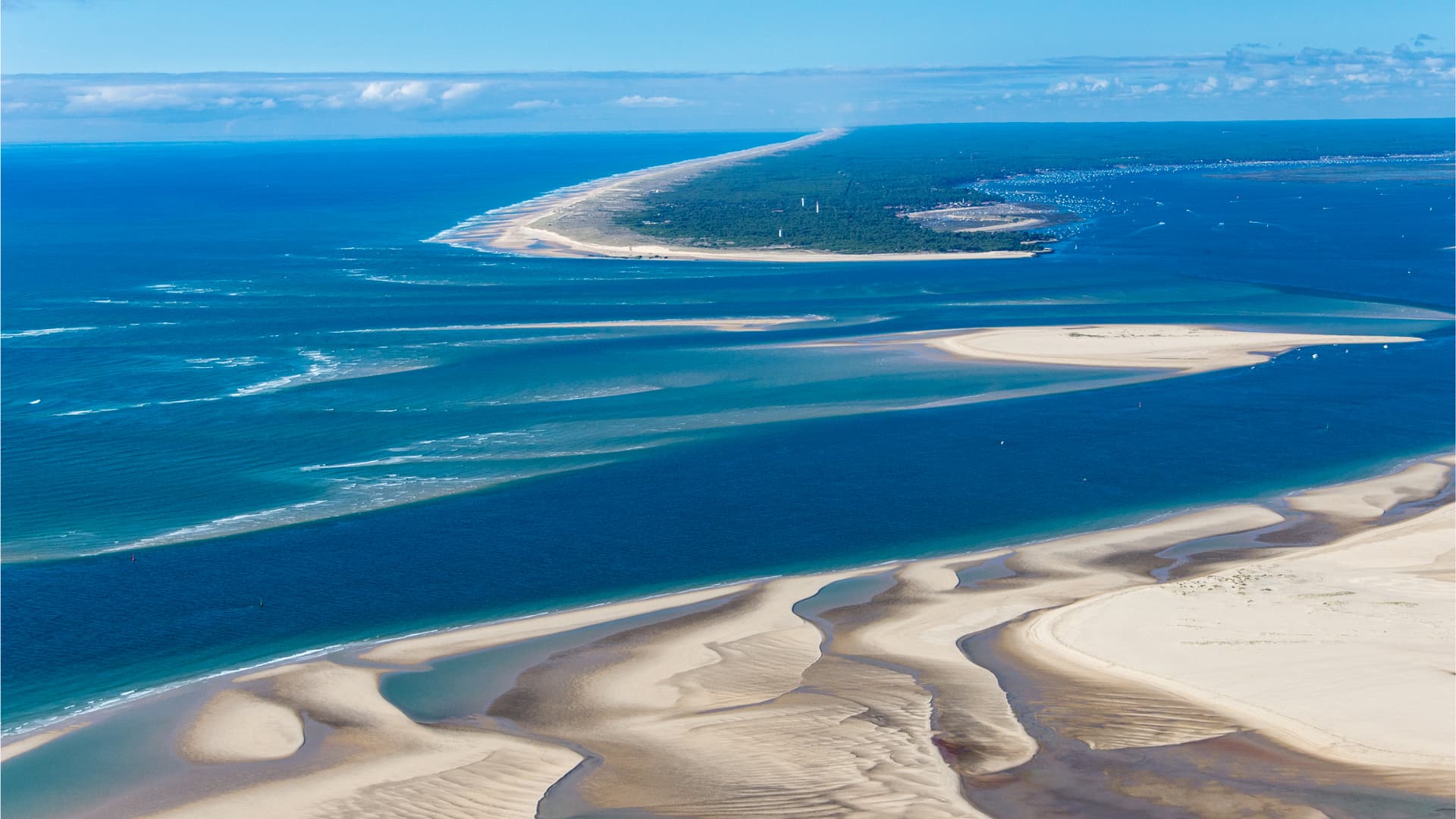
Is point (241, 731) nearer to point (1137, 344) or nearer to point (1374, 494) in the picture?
point (1374, 494)

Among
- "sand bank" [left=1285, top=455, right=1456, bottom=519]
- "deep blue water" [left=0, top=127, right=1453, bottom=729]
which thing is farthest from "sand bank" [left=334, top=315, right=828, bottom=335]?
"sand bank" [left=1285, top=455, right=1456, bottom=519]

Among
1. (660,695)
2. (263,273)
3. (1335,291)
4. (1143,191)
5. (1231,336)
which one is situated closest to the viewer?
(660,695)

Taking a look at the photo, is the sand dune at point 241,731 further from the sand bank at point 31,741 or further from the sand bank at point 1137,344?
the sand bank at point 1137,344

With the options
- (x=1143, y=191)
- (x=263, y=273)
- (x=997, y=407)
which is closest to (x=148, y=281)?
(x=263, y=273)

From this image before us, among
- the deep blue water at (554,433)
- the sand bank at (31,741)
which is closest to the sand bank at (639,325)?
the deep blue water at (554,433)

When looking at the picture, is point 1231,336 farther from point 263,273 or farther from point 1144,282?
point 263,273
